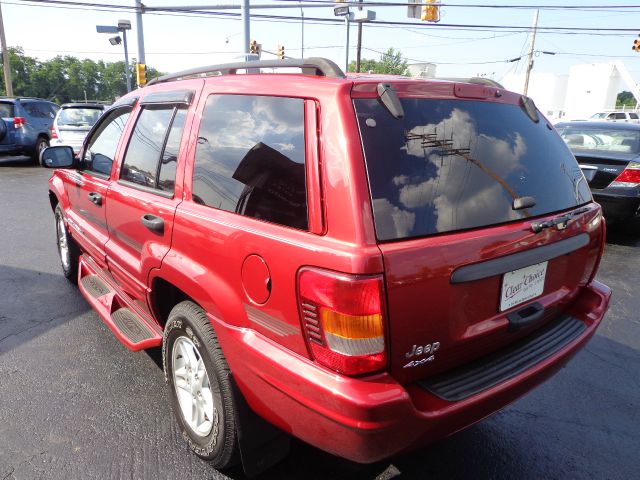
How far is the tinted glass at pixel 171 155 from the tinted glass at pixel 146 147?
74 millimetres

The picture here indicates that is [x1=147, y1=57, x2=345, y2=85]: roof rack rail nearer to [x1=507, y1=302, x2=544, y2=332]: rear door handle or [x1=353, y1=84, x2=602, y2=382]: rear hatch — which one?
[x1=353, y1=84, x2=602, y2=382]: rear hatch

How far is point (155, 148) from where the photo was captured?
2.61 metres

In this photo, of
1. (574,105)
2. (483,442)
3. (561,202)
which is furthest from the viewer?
(574,105)

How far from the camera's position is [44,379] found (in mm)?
3000

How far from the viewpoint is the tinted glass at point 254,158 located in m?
1.76

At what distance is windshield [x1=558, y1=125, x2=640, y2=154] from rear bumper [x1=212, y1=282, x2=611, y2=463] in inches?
220

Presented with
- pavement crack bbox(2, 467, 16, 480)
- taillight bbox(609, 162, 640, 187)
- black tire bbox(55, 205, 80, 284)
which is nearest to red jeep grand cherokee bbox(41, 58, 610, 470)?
pavement crack bbox(2, 467, 16, 480)

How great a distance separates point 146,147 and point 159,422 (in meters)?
1.58

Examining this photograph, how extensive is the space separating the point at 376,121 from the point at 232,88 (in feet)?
2.62

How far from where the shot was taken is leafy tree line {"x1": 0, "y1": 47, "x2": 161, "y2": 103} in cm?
8081

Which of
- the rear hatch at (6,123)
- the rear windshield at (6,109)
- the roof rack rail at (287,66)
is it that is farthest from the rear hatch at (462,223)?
the rear windshield at (6,109)

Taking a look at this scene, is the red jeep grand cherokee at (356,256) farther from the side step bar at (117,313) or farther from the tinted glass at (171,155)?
the side step bar at (117,313)

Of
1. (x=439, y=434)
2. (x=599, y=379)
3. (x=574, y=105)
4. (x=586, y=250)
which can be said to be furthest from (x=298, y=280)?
(x=574, y=105)

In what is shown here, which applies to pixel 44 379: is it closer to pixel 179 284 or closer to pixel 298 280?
pixel 179 284
